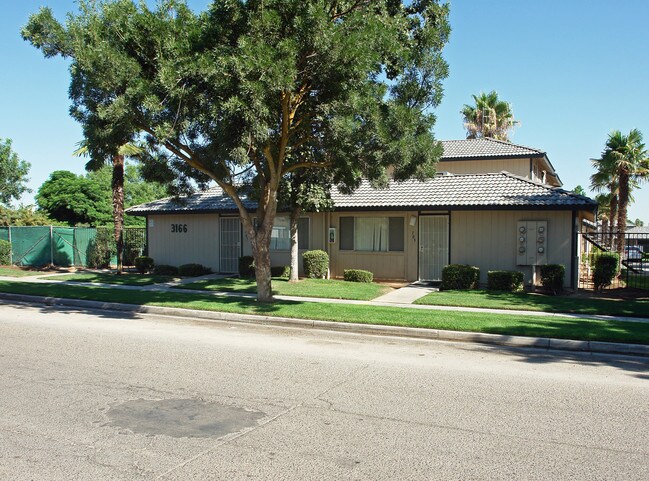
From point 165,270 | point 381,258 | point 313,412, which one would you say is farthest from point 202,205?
point 313,412

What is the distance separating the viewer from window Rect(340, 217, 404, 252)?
20031 mm

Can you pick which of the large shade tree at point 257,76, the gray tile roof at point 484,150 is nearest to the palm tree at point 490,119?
the gray tile roof at point 484,150

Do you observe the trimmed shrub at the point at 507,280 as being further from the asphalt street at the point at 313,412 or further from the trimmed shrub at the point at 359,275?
the asphalt street at the point at 313,412

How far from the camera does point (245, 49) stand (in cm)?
1052

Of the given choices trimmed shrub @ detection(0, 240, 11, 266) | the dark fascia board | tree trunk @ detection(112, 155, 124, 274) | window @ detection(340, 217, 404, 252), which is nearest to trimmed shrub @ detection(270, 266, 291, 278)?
window @ detection(340, 217, 404, 252)

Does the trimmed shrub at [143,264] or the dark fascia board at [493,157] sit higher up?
the dark fascia board at [493,157]

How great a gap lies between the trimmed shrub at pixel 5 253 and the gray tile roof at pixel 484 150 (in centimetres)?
2143

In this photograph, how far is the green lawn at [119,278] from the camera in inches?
765

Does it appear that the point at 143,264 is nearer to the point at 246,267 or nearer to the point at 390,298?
the point at 246,267

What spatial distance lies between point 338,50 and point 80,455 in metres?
8.64

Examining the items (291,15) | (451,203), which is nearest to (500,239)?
(451,203)

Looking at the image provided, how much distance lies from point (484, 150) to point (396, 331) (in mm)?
18161

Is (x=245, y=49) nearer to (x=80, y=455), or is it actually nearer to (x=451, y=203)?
(x=80, y=455)

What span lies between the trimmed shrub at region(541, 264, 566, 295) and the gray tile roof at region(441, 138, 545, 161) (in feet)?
32.1
